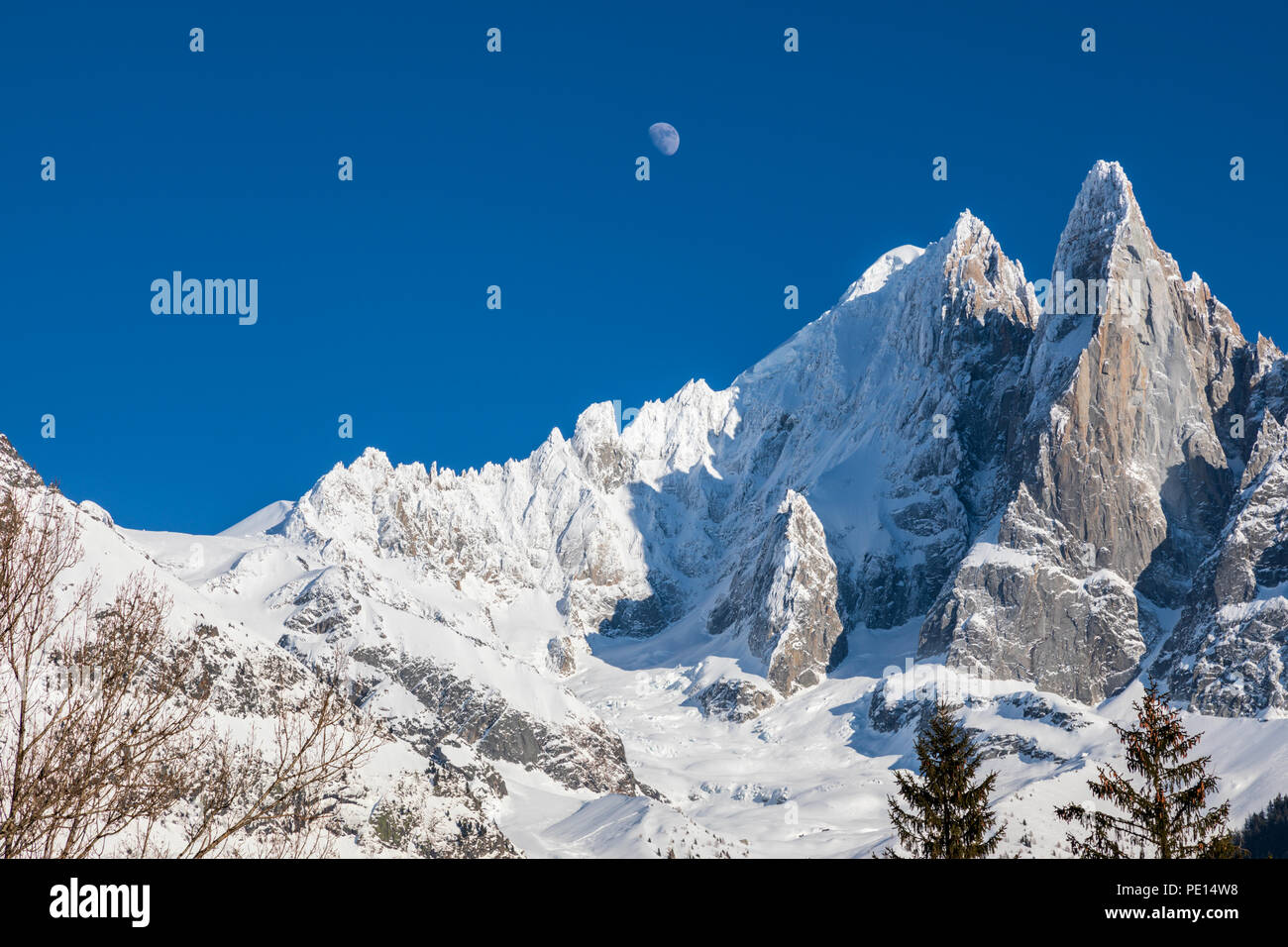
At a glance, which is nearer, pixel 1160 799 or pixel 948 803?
pixel 1160 799

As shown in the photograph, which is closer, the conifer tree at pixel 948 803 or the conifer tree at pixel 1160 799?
the conifer tree at pixel 1160 799

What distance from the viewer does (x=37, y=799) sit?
20656mm

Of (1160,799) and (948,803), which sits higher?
(948,803)

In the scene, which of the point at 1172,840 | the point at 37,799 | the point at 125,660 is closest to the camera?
the point at 37,799

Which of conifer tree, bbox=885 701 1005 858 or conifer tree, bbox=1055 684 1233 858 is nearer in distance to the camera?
conifer tree, bbox=1055 684 1233 858

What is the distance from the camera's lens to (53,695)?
114 m
